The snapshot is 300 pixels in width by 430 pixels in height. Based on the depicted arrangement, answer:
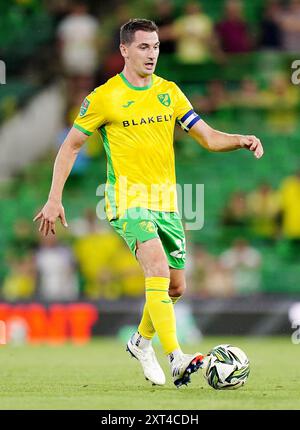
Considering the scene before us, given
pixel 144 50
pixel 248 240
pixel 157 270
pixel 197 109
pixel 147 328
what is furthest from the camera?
pixel 197 109

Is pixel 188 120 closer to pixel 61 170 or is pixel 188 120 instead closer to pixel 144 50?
pixel 144 50

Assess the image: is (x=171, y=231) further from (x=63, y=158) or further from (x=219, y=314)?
(x=219, y=314)

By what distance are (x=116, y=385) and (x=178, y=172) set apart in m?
9.74

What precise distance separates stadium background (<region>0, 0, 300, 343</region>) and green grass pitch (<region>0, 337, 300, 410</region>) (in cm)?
216

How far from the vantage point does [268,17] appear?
683 inches

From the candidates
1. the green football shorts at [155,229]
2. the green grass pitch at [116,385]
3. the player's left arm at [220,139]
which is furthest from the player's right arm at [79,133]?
the green grass pitch at [116,385]

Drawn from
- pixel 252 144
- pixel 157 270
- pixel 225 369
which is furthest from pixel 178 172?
pixel 225 369

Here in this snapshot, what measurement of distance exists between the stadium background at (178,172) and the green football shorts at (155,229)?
19.6 feet

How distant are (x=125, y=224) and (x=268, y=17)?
409 inches

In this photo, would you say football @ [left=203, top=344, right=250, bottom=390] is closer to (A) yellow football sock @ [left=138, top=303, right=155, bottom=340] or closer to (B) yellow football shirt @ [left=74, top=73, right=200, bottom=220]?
(A) yellow football sock @ [left=138, top=303, right=155, bottom=340]

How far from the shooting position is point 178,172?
56.6ft

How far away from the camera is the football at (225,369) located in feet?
23.7

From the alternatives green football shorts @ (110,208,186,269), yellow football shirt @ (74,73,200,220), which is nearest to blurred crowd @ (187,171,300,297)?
green football shorts @ (110,208,186,269)
